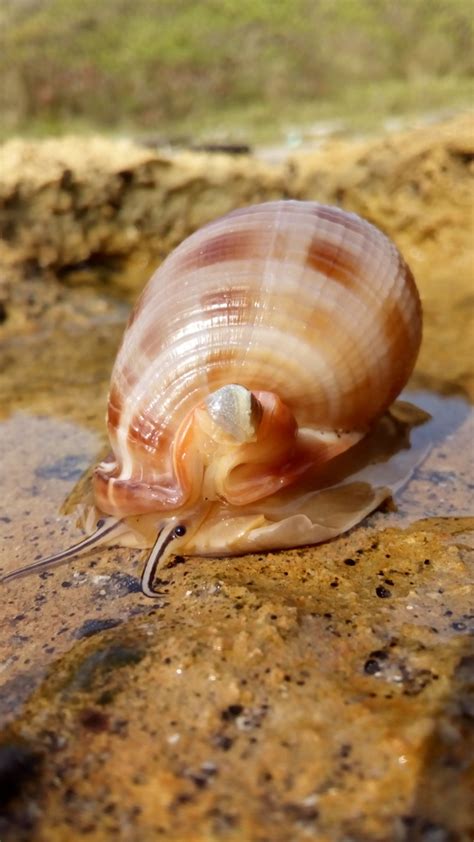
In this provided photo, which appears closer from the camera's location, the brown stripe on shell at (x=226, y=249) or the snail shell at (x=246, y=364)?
the snail shell at (x=246, y=364)

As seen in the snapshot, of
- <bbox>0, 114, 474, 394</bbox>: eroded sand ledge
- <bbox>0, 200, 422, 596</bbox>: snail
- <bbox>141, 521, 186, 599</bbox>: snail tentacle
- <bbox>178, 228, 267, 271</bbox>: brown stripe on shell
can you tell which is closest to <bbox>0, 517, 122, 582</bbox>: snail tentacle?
<bbox>0, 200, 422, 596</bbox>: snail

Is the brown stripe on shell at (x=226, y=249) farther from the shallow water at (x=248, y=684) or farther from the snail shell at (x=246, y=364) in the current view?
the shallow water at (x=248, y=684)

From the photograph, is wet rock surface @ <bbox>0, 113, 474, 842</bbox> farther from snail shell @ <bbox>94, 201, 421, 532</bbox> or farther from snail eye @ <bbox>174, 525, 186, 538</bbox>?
snail shell @ <bbox>94, 201, 421, 532</bbox>

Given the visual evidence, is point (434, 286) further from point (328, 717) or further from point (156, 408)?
point (328, 717)

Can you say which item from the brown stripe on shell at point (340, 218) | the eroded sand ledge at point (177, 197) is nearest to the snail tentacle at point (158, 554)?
the brown stripe on shell at point (340, 218)

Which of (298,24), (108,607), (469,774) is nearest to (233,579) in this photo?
(108,607)

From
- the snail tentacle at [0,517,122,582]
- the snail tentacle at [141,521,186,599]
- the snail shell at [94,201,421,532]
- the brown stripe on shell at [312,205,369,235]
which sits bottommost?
the snail tentacle at [141,521,186,599]

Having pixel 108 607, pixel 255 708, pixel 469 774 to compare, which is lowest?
pixel 469 774
